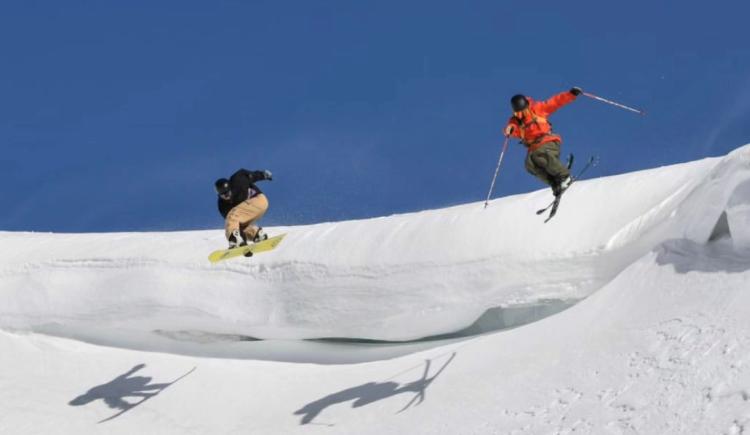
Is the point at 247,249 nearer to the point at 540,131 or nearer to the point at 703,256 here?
the point at 540,131

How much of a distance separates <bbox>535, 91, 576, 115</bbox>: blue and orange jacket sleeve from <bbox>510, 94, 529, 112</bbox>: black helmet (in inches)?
7.2

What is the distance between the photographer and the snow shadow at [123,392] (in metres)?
17.0

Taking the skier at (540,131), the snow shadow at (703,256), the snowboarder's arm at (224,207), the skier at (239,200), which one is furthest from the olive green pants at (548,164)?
the snowboarder's arm at (224,207)

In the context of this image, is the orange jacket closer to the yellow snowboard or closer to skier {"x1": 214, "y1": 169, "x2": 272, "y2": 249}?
skier {"x1": 214, "y1": 169, "x2": 272, "y2": 249}

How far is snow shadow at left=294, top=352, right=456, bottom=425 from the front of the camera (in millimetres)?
14555

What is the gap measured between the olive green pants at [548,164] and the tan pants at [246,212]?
378 centimetres

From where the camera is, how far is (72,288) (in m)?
20.0

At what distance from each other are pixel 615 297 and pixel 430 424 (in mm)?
2909

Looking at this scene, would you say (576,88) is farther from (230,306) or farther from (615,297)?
(230,306)

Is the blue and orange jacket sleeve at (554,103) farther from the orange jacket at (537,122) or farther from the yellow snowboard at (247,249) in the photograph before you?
Answer: the yellow snowboard at (247,249)

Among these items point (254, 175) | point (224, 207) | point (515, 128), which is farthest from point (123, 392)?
point (515, 128)

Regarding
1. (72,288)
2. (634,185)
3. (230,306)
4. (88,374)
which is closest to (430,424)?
(634,185)

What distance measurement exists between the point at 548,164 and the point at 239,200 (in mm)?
4291

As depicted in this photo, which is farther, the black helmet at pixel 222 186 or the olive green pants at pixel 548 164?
the black helmet at pixel 222 186
